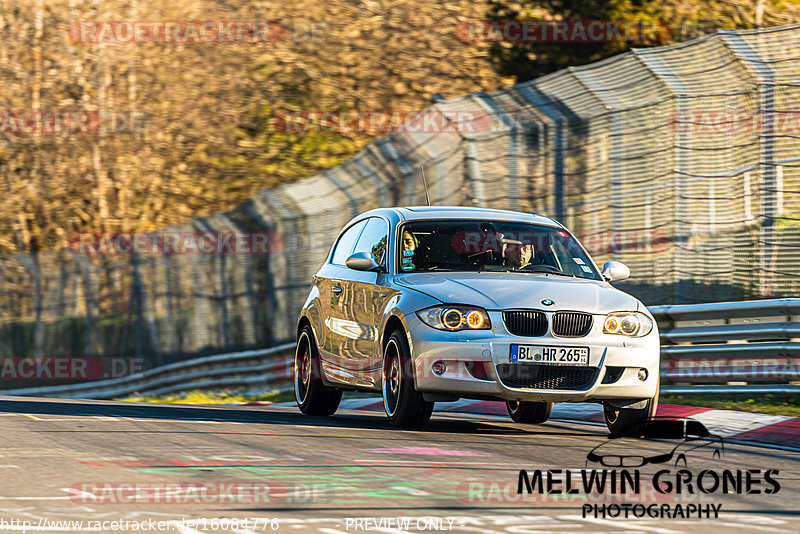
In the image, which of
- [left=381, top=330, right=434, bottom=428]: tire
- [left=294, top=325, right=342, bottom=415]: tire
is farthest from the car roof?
[left=294, top=325, right=342, bottom=415]: tire

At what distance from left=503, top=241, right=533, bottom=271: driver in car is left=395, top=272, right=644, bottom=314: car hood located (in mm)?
314

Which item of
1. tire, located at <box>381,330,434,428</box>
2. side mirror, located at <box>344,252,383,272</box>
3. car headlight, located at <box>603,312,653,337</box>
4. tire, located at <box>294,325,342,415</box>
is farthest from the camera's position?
tire, located at <box>294,325,342,415</box>

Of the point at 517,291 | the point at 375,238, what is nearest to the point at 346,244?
the point at 375,238

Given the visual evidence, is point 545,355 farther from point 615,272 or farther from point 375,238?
point 375,238

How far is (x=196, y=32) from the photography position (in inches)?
1323

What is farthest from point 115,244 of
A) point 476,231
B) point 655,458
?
point 655,458

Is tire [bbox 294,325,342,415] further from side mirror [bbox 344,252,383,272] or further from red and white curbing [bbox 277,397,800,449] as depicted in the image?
side mirror [bbox 344,252,383,272]

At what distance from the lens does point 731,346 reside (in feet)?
40.1

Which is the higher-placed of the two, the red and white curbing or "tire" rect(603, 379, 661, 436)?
"tire" rect(603, 379, 661, 436)

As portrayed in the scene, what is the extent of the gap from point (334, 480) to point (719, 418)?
15.7 ft

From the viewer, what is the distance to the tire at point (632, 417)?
9836mm

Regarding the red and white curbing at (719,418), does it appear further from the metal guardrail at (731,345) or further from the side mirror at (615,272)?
the side mirror at (615,272)

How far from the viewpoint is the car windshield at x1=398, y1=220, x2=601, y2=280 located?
34.1 ft

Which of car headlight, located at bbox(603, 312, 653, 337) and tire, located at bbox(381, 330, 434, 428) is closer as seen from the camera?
car headlight, located at bbox(603, 312, 653, 337)
